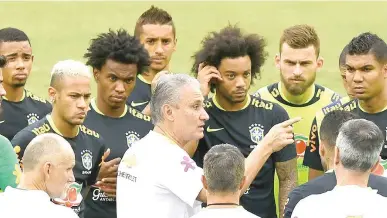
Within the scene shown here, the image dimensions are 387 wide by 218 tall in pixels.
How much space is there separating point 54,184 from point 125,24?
14.7 meters

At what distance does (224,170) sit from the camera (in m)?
5.90

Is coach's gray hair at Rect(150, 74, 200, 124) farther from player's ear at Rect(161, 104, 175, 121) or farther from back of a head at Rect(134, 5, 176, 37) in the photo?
back of a head at Rect(134, 5, 176, 37)

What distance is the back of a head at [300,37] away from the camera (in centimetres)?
962

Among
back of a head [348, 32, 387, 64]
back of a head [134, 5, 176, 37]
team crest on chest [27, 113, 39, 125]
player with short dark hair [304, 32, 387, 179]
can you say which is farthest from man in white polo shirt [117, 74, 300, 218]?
back of a head [134, 5, 176, 37]

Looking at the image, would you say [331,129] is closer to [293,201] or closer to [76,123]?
[293,201]

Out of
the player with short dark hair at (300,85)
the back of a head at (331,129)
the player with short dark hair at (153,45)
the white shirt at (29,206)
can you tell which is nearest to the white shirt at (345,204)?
the back of a head at (331,129)

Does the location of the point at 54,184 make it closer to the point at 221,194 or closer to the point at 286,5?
the point at 221,194

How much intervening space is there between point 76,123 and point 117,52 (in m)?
0.87

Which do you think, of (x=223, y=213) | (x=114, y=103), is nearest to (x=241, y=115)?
(x=114, y=103)

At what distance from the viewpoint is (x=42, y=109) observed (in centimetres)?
959

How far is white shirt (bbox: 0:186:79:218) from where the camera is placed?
5.92m

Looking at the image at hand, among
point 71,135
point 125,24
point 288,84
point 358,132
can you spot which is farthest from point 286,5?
point 358,132

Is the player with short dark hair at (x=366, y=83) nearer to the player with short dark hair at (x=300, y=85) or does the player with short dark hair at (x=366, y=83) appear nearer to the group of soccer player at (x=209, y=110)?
the group of soccer player at (x=209, y=110)

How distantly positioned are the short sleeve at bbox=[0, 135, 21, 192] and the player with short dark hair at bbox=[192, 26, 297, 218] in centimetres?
202
